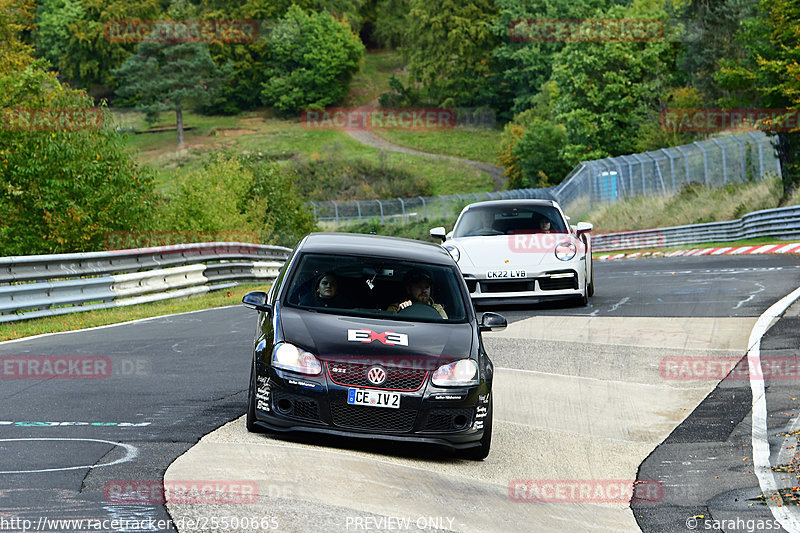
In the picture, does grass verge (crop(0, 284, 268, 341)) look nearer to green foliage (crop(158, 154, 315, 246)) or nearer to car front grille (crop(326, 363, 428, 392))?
car front grille (crop(326, 363, 428, 392))

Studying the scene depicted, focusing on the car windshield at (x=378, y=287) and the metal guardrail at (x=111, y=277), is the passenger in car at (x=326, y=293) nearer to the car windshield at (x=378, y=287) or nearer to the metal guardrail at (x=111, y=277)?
the car windshield at (x=378, y=287)

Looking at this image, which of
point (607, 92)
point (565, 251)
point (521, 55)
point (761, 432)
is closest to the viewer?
point (761, 432)

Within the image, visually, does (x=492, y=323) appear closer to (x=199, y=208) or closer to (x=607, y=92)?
(x=199, y=208)

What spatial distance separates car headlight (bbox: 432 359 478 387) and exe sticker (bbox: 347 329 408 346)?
321mm

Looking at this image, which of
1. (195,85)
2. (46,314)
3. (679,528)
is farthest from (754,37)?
(195,85)

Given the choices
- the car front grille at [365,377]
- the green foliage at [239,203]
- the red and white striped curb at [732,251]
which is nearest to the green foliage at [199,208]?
the green foliage at [239,203]

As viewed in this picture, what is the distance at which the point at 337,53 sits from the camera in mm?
132125

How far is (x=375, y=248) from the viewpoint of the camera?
8.99 m

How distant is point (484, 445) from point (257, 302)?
1957mm

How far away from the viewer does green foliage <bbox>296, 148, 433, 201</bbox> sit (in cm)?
9831

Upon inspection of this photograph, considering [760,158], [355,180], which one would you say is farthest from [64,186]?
[355,180]

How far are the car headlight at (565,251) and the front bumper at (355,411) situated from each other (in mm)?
9056

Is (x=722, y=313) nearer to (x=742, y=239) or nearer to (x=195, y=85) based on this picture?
(x=742, y=239)

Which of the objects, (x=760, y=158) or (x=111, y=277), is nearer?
(x=111, y=277)
